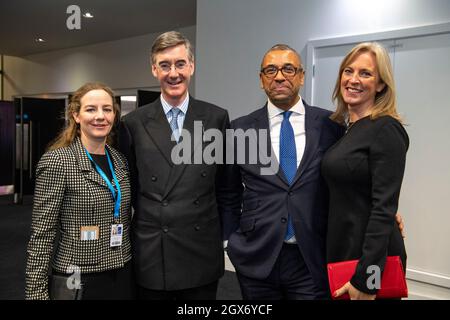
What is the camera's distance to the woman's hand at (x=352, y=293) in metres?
1.53

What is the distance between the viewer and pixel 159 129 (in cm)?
184

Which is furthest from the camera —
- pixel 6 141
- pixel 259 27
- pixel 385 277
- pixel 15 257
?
pixel 6 141

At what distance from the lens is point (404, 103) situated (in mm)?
3307

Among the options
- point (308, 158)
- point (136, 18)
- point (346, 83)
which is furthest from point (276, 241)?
point (136, 18)

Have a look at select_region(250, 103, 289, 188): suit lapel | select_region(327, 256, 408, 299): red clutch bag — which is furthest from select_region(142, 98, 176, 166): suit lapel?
select_region(327, 256, 408, 299): red clutch bag

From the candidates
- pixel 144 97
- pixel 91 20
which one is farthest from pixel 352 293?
pixel 91 20

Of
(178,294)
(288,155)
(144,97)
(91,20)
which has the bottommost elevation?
(178,294)

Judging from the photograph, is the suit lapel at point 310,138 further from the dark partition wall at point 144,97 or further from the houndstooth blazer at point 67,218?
the dark partition wall at point 144,97

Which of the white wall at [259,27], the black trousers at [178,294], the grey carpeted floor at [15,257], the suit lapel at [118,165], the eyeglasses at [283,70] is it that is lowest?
the grey carpeted floor at [15,257]

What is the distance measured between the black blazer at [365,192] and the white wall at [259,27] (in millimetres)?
2014

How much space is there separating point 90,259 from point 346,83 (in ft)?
4.26

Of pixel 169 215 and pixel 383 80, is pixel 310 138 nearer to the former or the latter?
pixel 383 80

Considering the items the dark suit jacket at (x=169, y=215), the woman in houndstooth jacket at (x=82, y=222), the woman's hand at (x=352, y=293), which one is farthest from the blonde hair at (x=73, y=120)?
the woman's hand at (x=352, y=293)

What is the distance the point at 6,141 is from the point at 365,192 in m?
8.98
